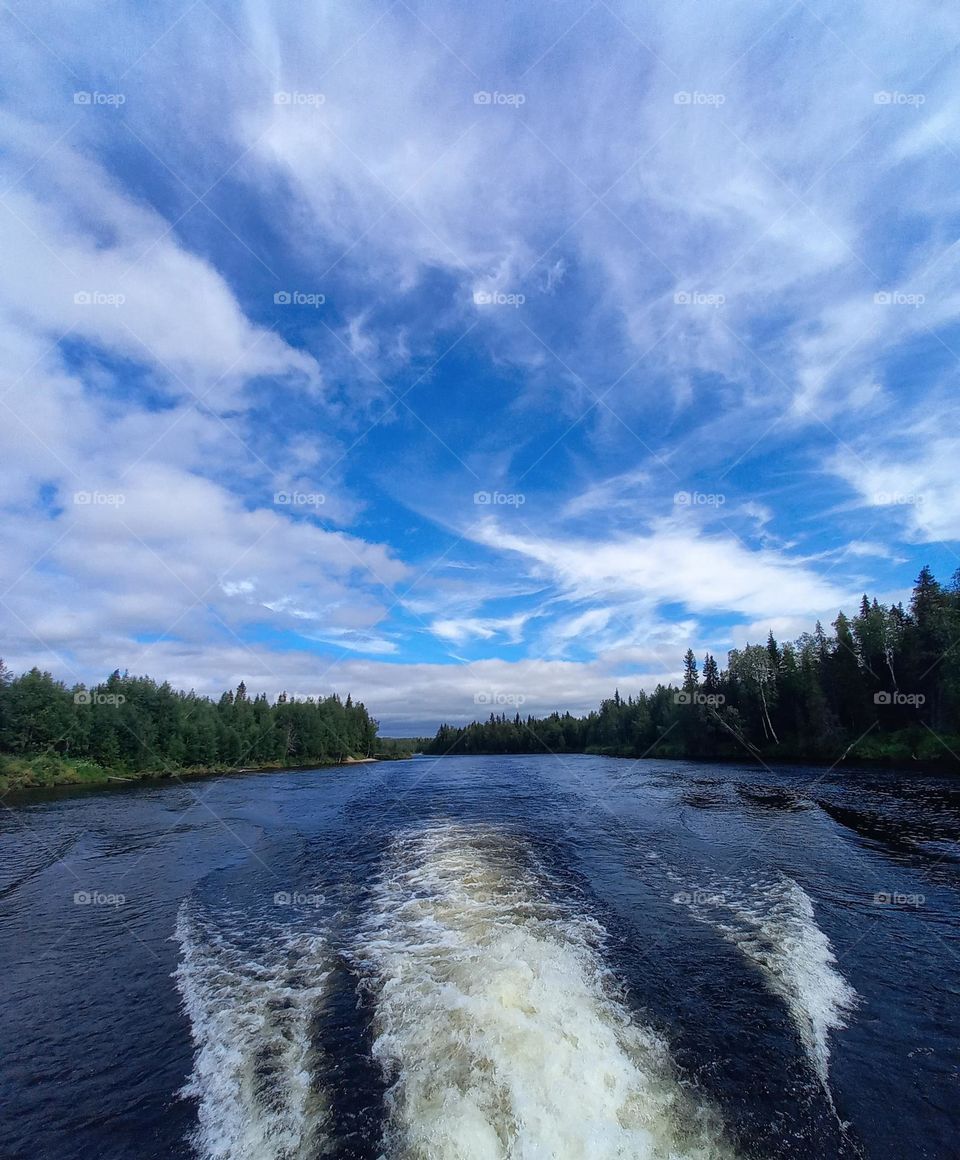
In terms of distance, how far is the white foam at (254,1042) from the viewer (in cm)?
624

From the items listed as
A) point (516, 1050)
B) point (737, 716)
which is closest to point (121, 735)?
point (516, 1050)

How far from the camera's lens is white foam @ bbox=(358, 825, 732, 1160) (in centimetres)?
592

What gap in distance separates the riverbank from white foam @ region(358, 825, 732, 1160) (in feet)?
175

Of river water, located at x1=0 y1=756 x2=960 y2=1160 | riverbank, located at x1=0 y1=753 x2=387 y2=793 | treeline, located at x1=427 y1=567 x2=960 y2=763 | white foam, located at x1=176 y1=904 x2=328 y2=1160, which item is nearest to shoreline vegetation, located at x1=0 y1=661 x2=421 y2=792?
riverbank, located at x1=0 y1=753 x2=387 y2=793

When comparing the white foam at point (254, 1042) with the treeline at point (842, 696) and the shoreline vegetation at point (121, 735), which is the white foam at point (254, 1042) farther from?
the treeline at point (842, 696)

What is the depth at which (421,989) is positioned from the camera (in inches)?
359

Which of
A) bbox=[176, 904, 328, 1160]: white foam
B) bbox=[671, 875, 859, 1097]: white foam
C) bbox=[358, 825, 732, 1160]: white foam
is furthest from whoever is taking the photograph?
bbox=[671, 875, 859, 1097]: white foam

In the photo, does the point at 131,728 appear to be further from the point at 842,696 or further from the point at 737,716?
the point at 842,696

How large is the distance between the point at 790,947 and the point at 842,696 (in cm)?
6377

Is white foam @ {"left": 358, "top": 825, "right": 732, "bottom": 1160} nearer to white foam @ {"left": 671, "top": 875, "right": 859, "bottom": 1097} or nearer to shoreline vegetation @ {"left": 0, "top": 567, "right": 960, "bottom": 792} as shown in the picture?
white foam @ {"left": 671, "top": 875, "right": 859, "bottom": 1097}

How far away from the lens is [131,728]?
65.4m

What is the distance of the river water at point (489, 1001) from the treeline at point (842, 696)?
41.0 metres

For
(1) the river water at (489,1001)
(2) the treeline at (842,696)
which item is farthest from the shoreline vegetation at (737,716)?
(1) the river water at (489,1001)

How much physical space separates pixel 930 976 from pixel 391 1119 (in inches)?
411
